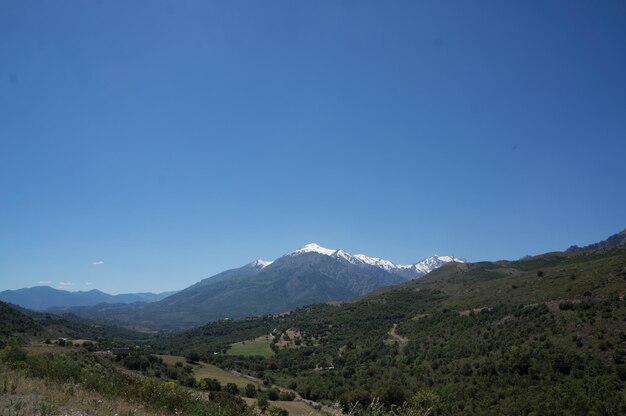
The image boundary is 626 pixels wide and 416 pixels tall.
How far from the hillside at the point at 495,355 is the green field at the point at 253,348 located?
3218 millimetres

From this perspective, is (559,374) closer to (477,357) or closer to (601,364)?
(601,364)

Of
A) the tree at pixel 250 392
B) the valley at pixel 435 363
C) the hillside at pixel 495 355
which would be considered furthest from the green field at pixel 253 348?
the tree at pixel 250 392

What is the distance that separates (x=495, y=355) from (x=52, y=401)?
54.6 m

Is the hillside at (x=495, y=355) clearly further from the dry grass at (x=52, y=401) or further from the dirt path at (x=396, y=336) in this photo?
the dry grass at (x=52, y=401)

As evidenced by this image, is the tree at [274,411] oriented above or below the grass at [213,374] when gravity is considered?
above

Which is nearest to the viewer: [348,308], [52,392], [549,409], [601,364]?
[52,392]

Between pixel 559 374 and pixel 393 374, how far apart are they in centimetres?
2517

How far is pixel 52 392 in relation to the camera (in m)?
9.27

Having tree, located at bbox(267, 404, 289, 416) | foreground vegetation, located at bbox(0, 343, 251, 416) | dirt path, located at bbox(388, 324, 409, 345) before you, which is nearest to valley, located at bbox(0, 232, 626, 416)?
foreground vegetation, located at bbox(0, 343, 251, 416)

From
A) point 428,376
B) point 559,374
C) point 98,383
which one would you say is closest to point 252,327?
point 428,376

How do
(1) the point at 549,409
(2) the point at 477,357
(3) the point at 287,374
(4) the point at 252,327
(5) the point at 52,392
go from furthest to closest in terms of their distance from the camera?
(4) the point at 252,327
(3) the point at 287,374
(2) the point at 477,357
(1) the point at 549,409
(5) the point at 52,392

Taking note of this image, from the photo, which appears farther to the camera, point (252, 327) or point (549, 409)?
point (252, 327)

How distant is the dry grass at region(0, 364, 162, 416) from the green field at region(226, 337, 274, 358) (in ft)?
324

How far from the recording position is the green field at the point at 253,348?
10619 centimetres
